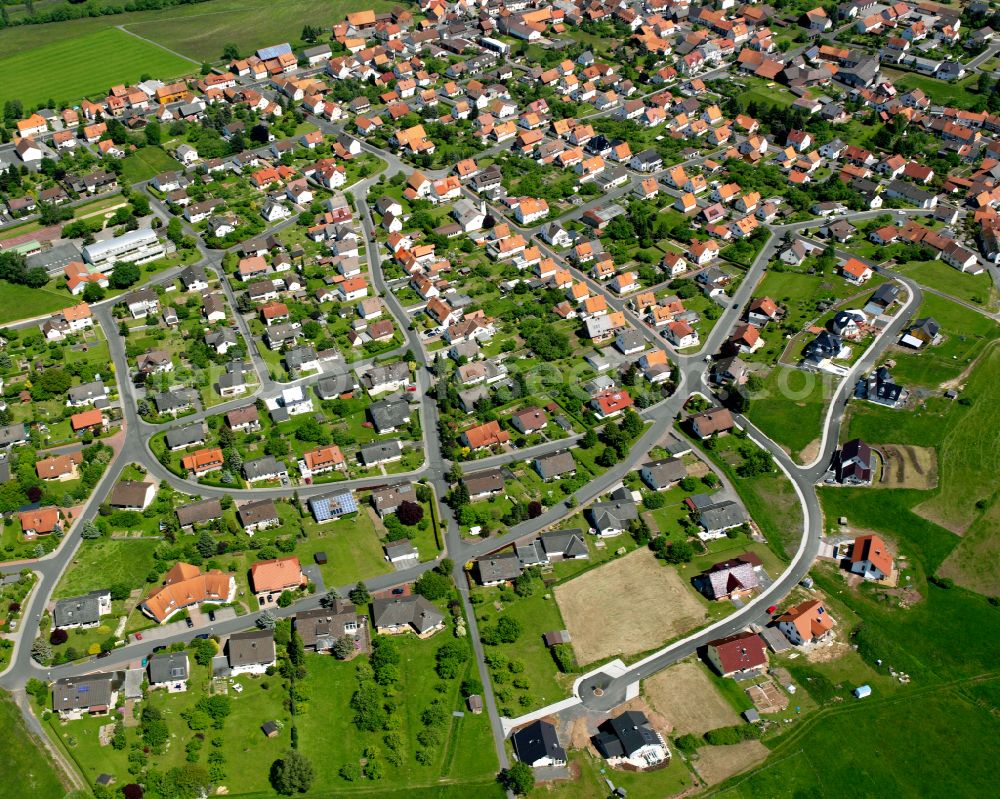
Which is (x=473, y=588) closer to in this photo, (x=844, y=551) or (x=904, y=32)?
(x=844, y=551)

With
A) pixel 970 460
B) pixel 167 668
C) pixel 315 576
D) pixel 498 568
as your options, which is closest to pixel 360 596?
pixel 315 576

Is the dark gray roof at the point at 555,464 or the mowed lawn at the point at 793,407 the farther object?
the mowed lawn at the point at 793,407

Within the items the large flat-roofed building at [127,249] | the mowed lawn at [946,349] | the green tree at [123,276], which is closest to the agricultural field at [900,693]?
the mowed lawn at [946,349]

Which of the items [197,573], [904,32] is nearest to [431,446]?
[197,573]

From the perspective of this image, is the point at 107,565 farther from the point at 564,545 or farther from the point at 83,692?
the point at 564,545

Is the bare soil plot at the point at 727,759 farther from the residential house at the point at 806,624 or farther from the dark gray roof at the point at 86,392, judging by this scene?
the dark gray roof at the point at 86,392

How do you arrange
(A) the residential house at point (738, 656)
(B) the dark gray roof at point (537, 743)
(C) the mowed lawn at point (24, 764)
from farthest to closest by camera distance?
Answer: (A) the residential house at point (738, 656) → (B) the dark gray roof at point (537, 743) → (C) the mowed lawn at point (24, 764)

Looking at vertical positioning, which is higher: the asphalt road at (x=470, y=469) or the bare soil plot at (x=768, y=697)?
the asphalt road at (x=470, y=469)
